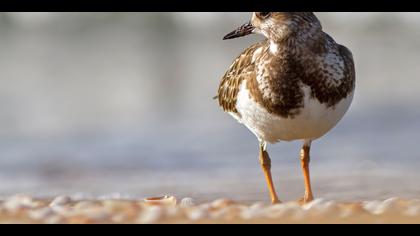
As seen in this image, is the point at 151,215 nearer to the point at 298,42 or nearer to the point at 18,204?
the point at 18,204

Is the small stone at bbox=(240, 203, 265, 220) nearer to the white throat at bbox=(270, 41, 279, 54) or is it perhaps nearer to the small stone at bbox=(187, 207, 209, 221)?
the small stone at bbox=(187, 207, 209, 221)

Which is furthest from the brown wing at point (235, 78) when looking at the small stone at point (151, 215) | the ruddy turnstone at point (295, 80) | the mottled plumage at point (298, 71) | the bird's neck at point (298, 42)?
the small stone at point (151, 215)

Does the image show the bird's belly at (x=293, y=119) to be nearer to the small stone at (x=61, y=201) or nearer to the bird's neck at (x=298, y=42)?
the bird's neck at (x=298, y=42)

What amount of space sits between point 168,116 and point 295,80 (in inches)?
154

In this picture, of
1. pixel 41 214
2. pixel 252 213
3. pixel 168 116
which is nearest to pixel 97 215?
pixel 41 214

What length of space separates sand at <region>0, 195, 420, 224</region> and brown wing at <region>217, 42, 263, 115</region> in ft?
2.79

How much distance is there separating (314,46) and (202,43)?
8.09 meters

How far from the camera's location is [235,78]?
18.2 ft

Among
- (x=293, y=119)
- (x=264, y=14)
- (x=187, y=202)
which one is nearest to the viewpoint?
(x=293, y=119)

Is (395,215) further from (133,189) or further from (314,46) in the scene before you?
(133,189)

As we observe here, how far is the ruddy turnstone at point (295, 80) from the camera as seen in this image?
5078 mm

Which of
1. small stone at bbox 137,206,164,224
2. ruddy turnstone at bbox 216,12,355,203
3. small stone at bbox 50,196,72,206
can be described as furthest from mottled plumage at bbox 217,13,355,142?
small stone at bbox 50,196,72,206

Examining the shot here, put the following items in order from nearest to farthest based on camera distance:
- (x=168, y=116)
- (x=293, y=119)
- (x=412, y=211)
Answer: (x=412, y=211), (x=293, y=119), (x=168, y=116)

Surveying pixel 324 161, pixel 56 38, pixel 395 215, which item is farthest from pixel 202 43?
pixel 395 215
